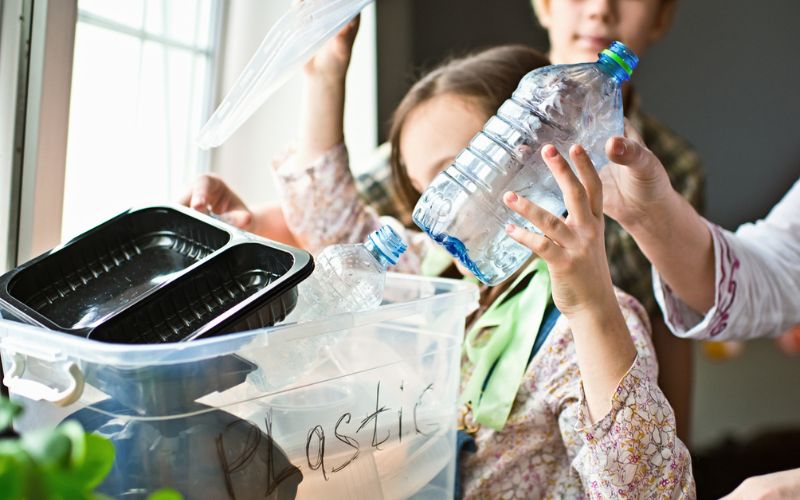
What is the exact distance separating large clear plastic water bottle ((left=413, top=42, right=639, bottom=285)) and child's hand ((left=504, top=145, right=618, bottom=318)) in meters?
0.16

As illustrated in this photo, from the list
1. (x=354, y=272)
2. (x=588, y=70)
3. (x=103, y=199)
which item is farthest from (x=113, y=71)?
(x=588, y=70)

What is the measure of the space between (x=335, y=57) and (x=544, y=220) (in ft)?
1.82

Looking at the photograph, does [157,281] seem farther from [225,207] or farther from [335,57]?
[335,57]

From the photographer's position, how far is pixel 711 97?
4.93 feet

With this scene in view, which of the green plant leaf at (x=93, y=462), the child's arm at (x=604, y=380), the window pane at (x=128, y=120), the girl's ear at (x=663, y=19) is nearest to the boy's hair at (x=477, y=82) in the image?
the child's arm at (x=604, y=380)

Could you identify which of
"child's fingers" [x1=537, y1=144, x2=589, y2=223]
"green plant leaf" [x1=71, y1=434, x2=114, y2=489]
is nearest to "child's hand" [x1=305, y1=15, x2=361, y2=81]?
"child's fingers" [x1=537, y1=144, x2=589, y2=223]

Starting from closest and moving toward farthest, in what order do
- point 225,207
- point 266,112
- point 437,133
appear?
point 437,133, point 225,207, point 266,112

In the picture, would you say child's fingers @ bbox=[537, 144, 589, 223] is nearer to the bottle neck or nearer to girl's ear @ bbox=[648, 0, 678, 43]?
the bottle neck

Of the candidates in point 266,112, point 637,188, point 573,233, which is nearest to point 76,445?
point 573,233

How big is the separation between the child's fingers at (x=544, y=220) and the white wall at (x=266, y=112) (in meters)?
0.99

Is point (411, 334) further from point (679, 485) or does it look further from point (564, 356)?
point (679, 485)

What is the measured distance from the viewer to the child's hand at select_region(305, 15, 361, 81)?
1.10 meters

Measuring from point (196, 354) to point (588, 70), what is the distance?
1.86ft

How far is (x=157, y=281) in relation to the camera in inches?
30.5
